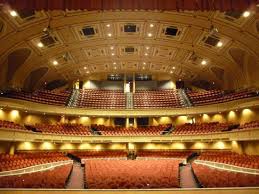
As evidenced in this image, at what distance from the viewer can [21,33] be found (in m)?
12.8

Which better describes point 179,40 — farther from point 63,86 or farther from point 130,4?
point 63,86

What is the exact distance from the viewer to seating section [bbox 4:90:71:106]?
15844mm

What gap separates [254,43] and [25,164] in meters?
12.6

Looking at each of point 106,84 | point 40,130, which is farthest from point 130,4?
point 106,84

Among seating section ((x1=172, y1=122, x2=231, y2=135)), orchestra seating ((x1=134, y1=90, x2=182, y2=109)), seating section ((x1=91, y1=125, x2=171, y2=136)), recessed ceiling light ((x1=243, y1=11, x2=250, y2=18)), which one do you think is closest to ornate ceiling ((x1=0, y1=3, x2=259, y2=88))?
recessed ceiling light ((x1=243, y1=11, x2=250, y2=18))

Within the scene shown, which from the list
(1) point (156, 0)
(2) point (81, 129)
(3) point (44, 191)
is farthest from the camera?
(2) point (81, 129)

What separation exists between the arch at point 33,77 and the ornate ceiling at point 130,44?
0.07 metres

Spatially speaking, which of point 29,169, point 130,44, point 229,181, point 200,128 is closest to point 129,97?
point 130,44

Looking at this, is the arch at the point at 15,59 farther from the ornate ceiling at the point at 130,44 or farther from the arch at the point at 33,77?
the arch at the point at 33,77

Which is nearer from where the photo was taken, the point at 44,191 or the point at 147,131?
the point at 44,191

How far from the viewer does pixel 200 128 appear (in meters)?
16.8

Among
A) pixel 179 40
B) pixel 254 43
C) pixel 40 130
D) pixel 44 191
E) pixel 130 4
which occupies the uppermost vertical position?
pixel 179 40

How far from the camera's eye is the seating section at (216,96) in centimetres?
1566

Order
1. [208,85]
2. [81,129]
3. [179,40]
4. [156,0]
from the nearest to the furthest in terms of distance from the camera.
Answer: [156,0]
[179,40]
[81,129]
[208,85]
